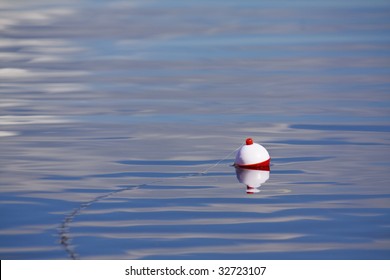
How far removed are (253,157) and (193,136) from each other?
1.89 meters

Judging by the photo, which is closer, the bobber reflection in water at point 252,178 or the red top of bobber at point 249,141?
the bobber reflection in water at point 252,178

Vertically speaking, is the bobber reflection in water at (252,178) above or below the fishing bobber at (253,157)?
below

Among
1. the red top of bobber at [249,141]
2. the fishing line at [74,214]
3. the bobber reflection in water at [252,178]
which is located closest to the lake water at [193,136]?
the fishing line at [74,214]

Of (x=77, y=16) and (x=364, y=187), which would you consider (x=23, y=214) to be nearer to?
(x=364, y=187)

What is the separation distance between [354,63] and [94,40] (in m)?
6.23

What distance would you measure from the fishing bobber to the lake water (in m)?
0.21

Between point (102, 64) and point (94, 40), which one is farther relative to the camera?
point (94, 40)

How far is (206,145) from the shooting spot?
45.4ft

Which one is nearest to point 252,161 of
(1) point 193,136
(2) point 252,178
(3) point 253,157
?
(3) point 253,157

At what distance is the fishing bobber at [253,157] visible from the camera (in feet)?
41.3

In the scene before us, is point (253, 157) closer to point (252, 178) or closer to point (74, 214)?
point (252, 178)

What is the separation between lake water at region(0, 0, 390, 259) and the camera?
10.0 m

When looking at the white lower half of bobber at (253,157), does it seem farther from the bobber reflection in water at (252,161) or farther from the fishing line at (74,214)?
the fishing line at (74,214)

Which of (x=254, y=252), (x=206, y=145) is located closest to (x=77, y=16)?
(x=206, y=145)
